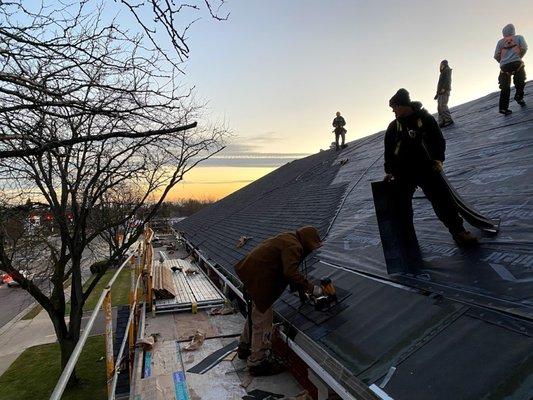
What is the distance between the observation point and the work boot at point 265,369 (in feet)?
15.4

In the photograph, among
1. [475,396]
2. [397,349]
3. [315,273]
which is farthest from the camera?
[315,273]

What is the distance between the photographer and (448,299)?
3.21 m

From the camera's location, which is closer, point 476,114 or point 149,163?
point 476,114

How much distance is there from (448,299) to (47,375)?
15.1 meters

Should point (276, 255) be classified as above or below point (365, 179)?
below

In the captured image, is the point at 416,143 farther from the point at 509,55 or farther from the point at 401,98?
the point at 509,55

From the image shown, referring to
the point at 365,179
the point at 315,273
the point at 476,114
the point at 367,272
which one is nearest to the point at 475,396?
the point at 367,272

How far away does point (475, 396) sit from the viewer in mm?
2152

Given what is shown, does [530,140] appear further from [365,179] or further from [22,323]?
[22,323]

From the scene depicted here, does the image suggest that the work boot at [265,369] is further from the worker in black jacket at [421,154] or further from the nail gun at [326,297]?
the worker in black jacket at [421,154]

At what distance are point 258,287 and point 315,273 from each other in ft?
4.11

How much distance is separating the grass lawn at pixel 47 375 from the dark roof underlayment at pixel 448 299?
9643mm

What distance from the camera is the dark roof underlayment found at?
2389 millimetres

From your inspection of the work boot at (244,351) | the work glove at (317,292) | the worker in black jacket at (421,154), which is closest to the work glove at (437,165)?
the worker in black jacket at (421,154)
